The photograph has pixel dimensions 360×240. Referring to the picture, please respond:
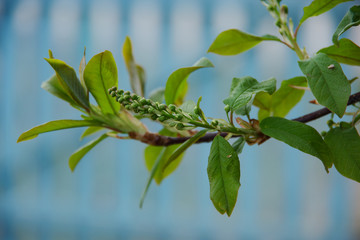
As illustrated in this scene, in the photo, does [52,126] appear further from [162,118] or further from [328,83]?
[328,83]

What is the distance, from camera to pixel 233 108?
0.26 meters

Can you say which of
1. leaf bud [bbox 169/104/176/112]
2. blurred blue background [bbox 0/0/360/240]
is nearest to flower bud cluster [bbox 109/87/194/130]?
leaf bud [bbox 169/104/176/112]

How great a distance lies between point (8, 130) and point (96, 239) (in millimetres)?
791

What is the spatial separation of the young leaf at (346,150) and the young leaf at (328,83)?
42mm

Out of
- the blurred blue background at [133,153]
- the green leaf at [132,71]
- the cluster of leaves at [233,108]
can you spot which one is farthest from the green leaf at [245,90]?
the blurred blue background at [133,153]

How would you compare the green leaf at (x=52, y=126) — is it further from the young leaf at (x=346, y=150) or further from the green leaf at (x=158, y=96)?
the young leaf at (x=346, y=150)

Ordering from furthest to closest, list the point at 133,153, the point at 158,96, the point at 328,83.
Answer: the point at 133,153, the point at 158,96, the point at 328,83

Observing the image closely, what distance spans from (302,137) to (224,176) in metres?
0.06

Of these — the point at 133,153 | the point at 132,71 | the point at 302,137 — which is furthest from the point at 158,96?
the point at 133,153

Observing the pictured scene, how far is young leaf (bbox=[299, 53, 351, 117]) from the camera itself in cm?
23

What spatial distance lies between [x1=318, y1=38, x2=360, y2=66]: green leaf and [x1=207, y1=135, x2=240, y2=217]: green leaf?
109 millimetres

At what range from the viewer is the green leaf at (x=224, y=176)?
0.25m

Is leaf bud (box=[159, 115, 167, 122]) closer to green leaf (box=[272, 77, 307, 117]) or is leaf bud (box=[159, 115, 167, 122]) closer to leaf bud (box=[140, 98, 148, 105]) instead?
leaf bud (box=[140, 98, 148, 105])

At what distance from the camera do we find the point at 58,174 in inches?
85.3
